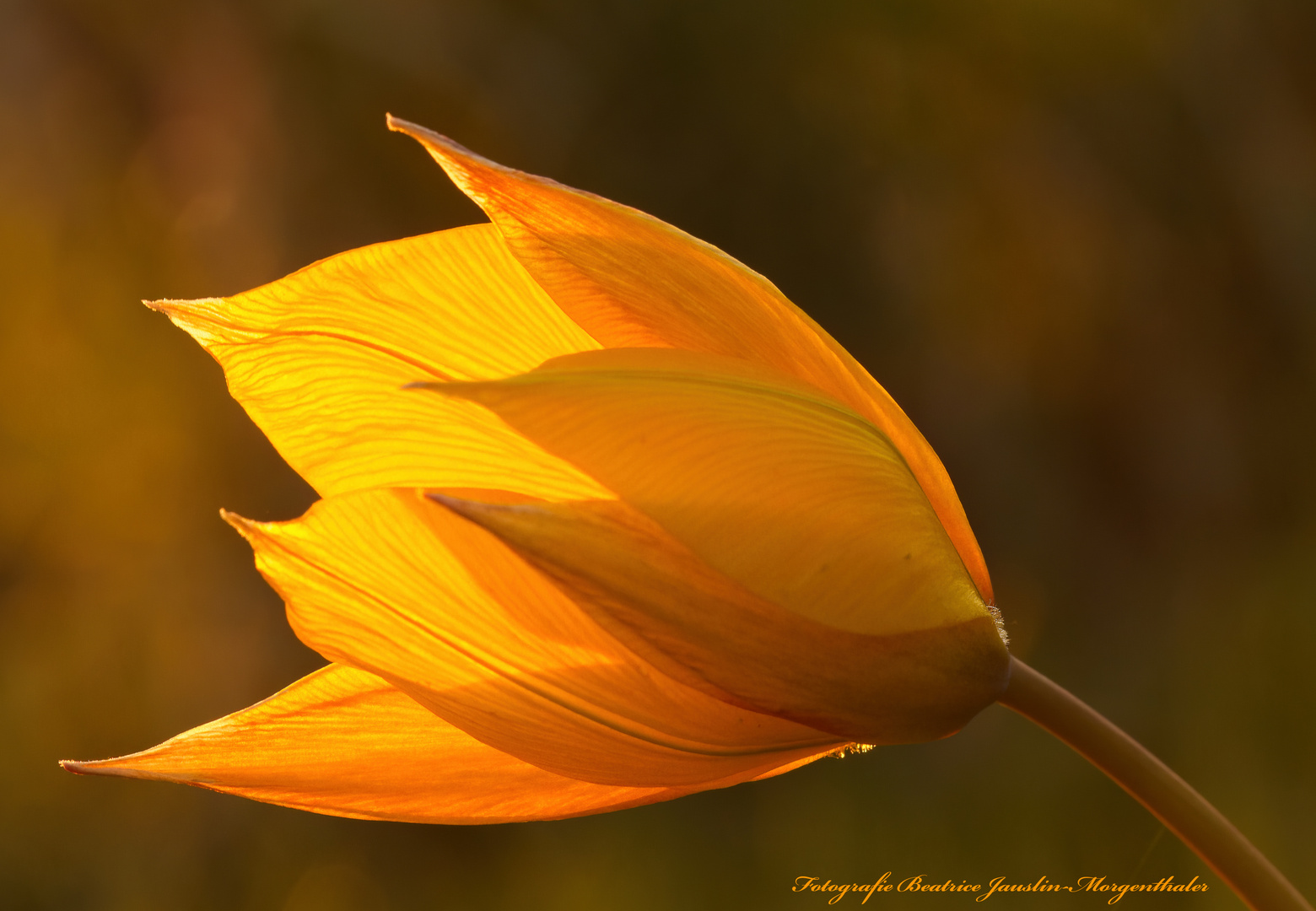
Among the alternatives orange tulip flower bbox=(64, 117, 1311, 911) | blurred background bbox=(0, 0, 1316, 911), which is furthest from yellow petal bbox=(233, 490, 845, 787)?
blurred background bbox=(0, 0, 1316, 911)

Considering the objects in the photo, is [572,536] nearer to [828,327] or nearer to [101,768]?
[101,768]

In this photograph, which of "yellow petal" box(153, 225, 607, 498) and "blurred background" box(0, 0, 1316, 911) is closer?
"yellow petal" box(153, 225, 607, 498)

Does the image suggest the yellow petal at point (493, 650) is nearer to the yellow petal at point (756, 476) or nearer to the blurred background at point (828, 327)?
the yellow petal at point (756, 476)

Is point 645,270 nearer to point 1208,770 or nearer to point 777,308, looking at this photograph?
point 777,308

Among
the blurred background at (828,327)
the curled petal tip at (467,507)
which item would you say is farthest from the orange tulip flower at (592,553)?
the blurred background at (828,327)

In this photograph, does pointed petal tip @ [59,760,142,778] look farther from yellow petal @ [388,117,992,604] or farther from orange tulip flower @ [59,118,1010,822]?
yellow petal @ [388,117,992,604]

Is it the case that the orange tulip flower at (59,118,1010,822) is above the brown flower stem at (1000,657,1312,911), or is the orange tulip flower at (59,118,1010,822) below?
above
